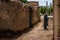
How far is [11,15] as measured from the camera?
10891 mm

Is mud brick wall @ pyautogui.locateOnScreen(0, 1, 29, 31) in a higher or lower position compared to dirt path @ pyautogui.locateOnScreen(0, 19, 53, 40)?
higher

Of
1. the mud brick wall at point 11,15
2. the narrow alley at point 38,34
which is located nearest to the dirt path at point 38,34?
the narrow alley at point 38,34

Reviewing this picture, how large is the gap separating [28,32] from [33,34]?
0.47 metres

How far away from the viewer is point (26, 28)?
495 inches

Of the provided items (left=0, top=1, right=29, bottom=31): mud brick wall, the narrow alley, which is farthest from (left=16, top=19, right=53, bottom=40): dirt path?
(left=0, top=1, right=29, bottom=31): mud brick wall

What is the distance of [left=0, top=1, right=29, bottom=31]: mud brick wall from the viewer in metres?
10.8

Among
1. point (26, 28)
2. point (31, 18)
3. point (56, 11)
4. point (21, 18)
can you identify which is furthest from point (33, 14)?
point (56, 11)

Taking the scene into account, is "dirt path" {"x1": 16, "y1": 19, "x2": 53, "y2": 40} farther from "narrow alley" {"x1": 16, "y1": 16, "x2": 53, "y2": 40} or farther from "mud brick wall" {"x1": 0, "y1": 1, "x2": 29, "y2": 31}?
"mud brick wall" {"x1": 0, "y1": 1, "x2": 29, "y2": 31}

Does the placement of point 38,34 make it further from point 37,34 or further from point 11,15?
point 11,15

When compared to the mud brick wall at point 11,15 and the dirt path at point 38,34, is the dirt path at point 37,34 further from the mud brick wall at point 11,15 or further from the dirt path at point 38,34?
the mud brick wall at point 11,15

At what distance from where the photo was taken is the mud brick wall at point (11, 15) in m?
10.8

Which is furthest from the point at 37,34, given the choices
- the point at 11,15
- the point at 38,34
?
the point at 11,15

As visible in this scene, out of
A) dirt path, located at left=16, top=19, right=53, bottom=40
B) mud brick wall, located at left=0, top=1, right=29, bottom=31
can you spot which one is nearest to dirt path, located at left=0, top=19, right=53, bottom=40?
dirt path, located at left=16, top=19, right=53, bottom=40

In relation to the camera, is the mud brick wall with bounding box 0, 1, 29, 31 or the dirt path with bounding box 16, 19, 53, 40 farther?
the dirt path with bounding box 16, 19, 53, 40
